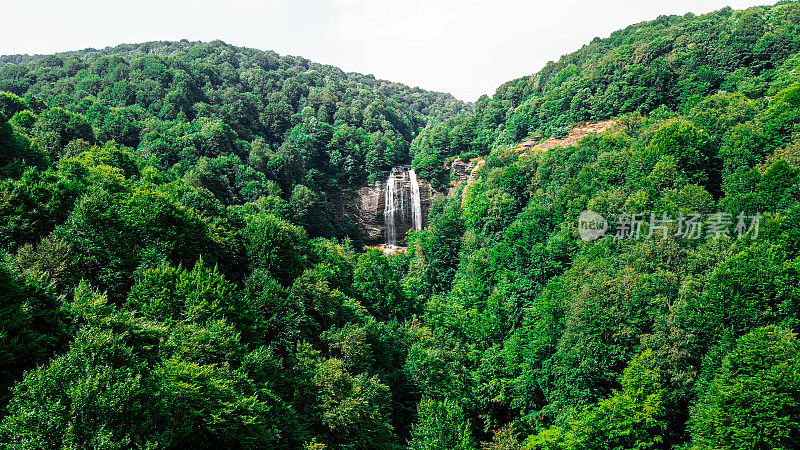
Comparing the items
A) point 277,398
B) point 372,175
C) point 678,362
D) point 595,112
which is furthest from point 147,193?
point 595,112

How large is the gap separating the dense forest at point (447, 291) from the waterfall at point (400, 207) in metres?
16.3

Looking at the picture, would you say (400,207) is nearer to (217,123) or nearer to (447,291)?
(447,291)

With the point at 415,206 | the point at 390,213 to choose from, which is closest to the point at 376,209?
the point at 390,213

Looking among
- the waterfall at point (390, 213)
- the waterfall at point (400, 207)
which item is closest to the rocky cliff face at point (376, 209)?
the waterfall at point (400, 207)

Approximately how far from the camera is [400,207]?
87.5 meters

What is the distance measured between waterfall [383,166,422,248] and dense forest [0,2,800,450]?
16284 millimetres

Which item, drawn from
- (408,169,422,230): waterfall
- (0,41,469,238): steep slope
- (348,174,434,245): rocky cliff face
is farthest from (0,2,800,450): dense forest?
(348,174,434,245): rocky cliff face

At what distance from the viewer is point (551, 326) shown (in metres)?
39.2

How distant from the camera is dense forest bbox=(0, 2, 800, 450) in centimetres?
2234

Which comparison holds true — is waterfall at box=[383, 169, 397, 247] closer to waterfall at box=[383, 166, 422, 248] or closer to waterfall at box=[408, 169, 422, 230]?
waterfall at box=[383, 166, 422, 248]

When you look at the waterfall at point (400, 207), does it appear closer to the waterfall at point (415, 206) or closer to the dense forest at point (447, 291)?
the waterfall at point (415, 206)

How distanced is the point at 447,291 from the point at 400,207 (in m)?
29.1

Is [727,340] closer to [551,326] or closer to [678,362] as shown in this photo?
[678,362]

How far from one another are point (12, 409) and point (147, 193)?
2037 centimetres
